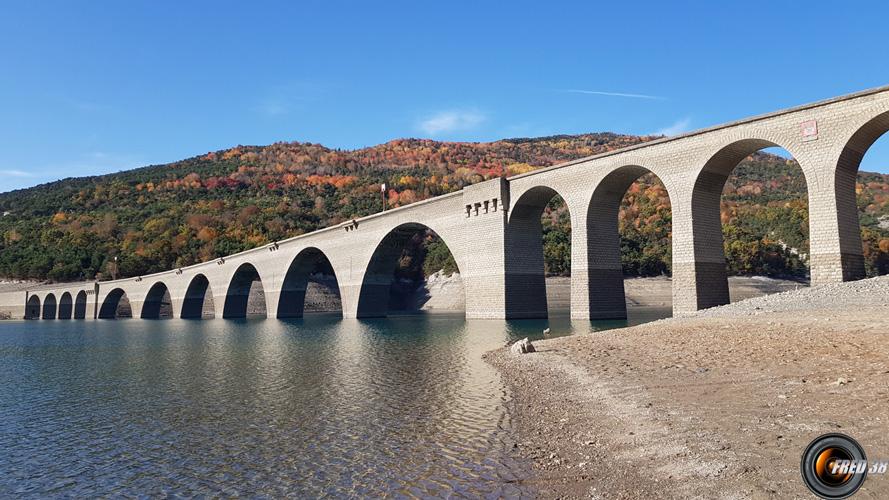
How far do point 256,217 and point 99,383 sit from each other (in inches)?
3327

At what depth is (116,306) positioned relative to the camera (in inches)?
3590

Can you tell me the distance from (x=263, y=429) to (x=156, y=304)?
84.1 meters

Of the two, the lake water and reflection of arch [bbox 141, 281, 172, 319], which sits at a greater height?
reflection of arch [bbox 141, 281, 172, 319]

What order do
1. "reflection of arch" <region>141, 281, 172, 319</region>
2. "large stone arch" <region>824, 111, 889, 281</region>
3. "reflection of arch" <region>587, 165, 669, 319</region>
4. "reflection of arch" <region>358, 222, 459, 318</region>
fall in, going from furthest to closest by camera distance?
"reflection of arch" <region>141, 281, 172, 319</region> → "reflection of arch" <region>358, 222, 459, 318</region> → "reflection of arch" <region>587, 165, 669, 319</region> → "large stone arch" <region>824, 111, 889, 281</region>

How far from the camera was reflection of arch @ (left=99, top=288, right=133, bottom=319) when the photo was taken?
87.5 metres

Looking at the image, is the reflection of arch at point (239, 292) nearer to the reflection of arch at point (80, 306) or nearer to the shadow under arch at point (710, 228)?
the reflection of arch at point (80, 306)

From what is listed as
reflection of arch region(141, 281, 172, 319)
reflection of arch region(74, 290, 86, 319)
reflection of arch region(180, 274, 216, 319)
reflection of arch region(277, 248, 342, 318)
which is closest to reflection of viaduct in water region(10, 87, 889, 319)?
reflection of arch region(277, 248, 342, 318)

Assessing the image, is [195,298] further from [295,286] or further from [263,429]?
[263,429]

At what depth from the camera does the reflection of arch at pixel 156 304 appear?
278 feet

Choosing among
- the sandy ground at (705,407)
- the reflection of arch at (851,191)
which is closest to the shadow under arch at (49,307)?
the sandy ground at (705,407)

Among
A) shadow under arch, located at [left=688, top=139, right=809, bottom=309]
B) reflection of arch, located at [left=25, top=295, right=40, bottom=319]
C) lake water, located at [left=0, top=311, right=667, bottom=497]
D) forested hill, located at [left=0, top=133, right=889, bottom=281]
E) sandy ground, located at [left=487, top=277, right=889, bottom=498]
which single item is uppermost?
forested hill, located at [left=0, top=133, right=889, bottom=281]

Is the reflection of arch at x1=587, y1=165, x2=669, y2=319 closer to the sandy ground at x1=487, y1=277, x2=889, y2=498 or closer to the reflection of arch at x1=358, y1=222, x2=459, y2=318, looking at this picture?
the sandy ground at x1=487, y1=277, x2=889, y2=498

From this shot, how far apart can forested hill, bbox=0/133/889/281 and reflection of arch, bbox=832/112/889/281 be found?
45.5 meters

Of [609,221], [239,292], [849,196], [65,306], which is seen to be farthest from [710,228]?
[65,306]
